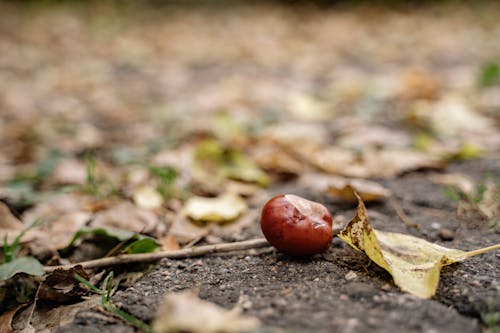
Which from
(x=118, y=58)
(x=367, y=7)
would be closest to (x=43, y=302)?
(x=118, y=58)

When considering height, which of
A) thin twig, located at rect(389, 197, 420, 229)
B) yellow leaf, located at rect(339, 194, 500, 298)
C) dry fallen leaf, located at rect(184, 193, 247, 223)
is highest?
yellow leaf, located at rect(339, 194, 500, 298)

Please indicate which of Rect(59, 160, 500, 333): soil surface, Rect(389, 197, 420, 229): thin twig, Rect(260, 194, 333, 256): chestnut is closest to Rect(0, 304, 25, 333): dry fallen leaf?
Rect(59, 160, 500, 333): soil surface

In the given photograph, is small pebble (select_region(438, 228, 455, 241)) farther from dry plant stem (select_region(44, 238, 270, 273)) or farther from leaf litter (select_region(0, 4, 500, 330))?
dry plant stem (select_region(44, 238, 270, 273))

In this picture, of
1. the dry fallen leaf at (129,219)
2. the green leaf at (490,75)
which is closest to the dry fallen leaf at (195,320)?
the dry fallen leaf at (129,219)

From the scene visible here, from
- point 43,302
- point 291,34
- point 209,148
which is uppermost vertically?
point 291,34

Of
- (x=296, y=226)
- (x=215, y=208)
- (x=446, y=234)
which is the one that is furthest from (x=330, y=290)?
(x=215, y=208)

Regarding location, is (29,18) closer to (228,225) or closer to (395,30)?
(395,30)
